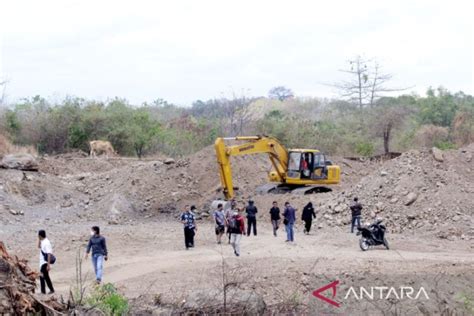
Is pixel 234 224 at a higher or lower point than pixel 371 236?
higher

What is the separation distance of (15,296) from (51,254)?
4.59 metres

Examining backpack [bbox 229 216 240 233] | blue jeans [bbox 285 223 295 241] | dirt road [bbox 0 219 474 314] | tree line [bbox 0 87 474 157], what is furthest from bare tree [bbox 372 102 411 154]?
backpack [bbox 229 216 240 233]

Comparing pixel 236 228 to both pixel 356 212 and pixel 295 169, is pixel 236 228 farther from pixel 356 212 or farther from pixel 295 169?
pixel 295 169

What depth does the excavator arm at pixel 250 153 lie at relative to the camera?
100 feet

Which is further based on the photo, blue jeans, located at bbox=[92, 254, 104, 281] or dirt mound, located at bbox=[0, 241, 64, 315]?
blue jeans, located at bbox=[92, 254, 104, 281]

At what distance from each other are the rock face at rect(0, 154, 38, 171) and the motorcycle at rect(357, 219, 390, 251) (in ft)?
56.4

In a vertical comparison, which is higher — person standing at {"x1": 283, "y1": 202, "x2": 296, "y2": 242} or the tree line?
the tree line

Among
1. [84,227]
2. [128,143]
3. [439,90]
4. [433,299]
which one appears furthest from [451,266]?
[439,90]

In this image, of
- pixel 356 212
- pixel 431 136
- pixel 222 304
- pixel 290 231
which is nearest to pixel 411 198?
pixel 356 212

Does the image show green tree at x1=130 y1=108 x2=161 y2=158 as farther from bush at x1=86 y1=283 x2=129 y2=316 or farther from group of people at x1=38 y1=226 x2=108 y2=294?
bush at x1=86 y1=283 x2=129 y2=316

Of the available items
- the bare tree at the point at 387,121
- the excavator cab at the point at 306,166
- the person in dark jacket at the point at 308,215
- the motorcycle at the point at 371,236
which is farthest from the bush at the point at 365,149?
the motorcycle at the point at 371,236

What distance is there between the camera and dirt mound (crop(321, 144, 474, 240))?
2662 centimetres

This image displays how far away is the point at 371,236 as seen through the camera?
76.2 ft

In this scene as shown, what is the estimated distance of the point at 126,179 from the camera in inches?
1374
